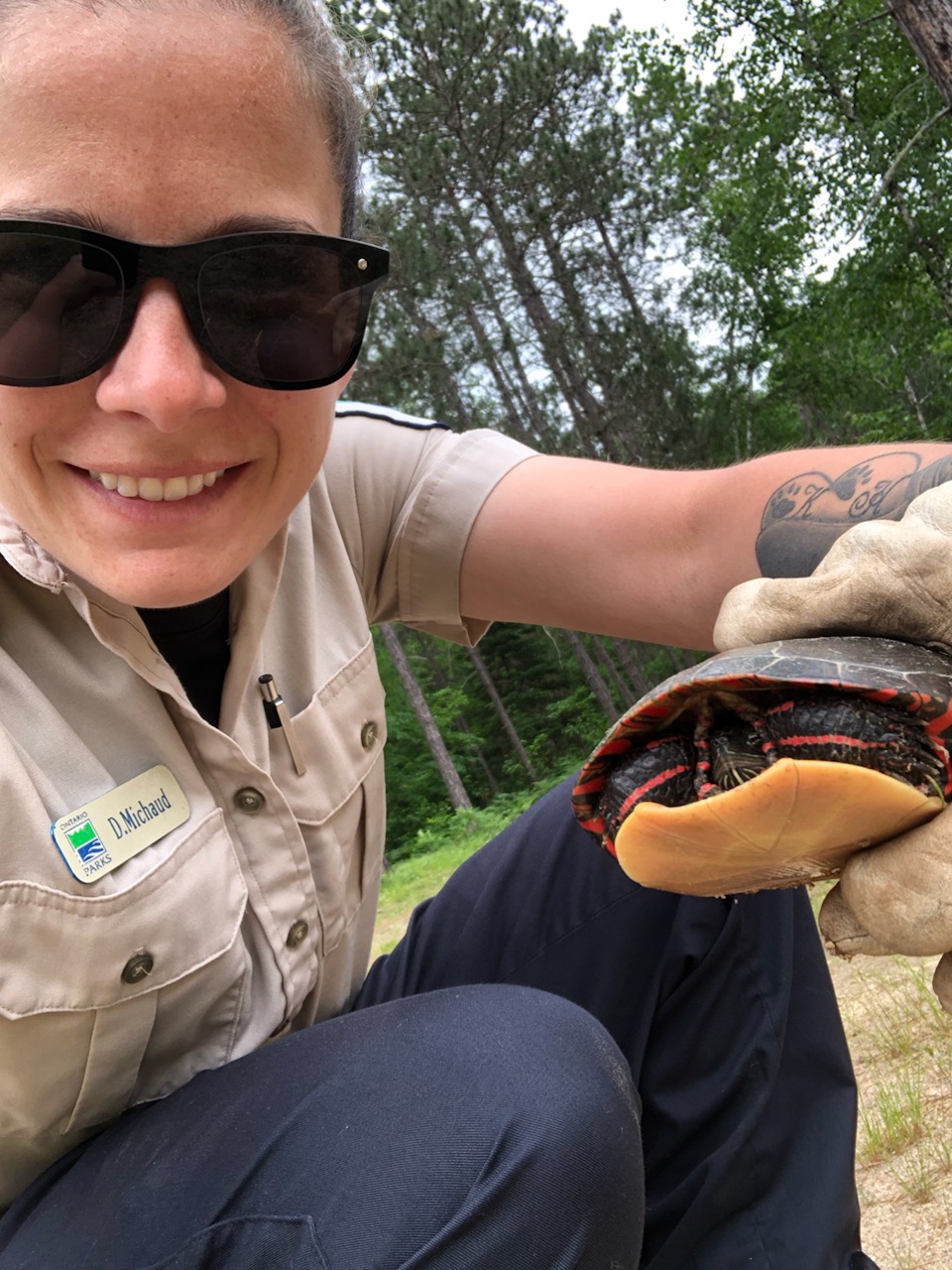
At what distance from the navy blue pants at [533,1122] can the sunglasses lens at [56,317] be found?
1027mm

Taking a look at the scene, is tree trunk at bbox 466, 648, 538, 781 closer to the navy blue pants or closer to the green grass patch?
the green grass patch

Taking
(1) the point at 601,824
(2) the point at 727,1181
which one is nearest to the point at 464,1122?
(1) the point at 601,824

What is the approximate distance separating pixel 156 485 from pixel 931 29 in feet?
22.9

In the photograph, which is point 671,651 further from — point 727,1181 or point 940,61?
point 727,1181

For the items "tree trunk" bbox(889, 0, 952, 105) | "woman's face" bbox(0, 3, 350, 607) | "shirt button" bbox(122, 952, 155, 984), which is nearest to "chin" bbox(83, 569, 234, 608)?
"woman's face" bbox(0, 3, 350, 607)

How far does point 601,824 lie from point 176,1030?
767 mm

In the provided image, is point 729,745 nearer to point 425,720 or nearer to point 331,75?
point 331,75

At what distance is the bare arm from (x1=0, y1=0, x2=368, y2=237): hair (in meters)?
0.71

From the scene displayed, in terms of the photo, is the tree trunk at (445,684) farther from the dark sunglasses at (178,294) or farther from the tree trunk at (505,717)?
the dark sunglasses at (178,294)

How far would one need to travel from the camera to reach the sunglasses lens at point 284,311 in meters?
1.36

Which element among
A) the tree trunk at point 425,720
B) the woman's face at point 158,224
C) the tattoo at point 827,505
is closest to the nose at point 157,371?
the woman's face at point 158,224

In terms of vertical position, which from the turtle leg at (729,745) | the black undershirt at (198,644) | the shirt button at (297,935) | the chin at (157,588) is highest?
the chin at (157,588)

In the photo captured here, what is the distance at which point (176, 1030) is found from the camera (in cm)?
156

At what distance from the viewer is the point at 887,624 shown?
59.1 inches
